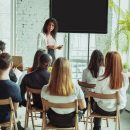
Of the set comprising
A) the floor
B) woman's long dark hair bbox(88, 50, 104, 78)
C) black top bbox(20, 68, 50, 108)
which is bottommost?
the floor

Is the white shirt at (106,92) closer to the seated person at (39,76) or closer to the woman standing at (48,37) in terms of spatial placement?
the seated person at (39,76)

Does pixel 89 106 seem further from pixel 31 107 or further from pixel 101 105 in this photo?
pixel 31 107

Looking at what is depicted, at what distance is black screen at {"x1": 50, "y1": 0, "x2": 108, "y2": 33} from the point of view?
267 inches

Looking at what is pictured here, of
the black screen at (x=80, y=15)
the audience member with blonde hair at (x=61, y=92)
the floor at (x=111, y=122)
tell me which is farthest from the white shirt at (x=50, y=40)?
the audience member with blonde hair at (x=61, y=92)

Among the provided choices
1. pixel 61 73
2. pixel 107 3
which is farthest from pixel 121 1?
pixel 61 73

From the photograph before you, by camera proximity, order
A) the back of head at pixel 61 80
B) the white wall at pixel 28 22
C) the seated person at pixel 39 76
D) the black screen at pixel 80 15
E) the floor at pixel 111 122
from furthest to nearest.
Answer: the white wall at pixel 28 22 → the black screen at pixel 80 15 → the floor at pixel 111 122 → the seated person at pixel 39 76 → the back of head at pixel 61 80

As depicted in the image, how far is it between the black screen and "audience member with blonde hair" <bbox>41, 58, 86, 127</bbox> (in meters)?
3.15

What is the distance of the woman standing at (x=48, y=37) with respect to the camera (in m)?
6.07

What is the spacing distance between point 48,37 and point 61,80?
8.59ft

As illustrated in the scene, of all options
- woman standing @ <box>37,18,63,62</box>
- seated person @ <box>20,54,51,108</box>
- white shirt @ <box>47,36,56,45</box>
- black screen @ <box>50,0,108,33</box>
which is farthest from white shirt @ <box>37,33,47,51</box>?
seated person @ <box>20,54,51,108</box>

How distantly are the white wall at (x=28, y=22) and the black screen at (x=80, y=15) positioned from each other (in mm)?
384

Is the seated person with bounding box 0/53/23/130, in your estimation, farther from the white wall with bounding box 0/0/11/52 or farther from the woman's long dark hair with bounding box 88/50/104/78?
the white wall with bounding box 0/0/11/52

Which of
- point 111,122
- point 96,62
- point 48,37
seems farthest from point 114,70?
point 48,37

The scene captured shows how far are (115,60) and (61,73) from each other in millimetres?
833
